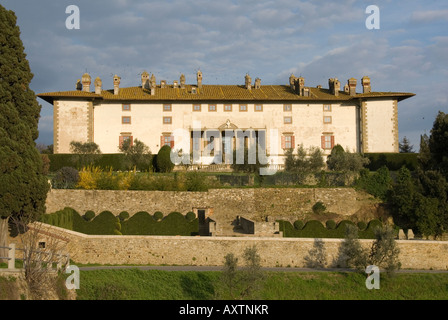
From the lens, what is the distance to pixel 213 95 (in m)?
40.2

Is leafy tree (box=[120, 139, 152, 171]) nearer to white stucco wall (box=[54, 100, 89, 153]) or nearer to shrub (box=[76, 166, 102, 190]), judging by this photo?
white stucco wall (box=[54, 100, 89, 153])

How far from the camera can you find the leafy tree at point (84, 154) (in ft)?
112

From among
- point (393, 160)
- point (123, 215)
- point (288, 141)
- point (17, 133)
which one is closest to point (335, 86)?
point (288, 141)

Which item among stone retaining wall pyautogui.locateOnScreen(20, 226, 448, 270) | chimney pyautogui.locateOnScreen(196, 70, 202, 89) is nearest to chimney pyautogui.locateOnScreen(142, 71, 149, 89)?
chimney pyautogui.locateOnScreen(196, 70, 202, 89)

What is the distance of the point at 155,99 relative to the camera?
128 feet

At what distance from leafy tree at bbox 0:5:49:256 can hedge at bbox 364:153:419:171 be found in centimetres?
2550

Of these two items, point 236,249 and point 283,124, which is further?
point 283,124

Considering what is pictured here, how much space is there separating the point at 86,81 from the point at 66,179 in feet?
47.0

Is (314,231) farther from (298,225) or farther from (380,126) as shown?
(380,126)

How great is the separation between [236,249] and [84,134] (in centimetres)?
2278
